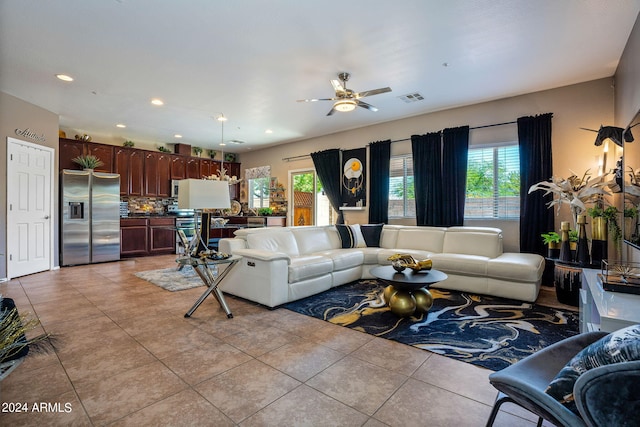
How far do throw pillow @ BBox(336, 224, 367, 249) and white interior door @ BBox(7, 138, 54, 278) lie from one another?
5168mm

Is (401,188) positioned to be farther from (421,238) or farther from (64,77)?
(64,77)

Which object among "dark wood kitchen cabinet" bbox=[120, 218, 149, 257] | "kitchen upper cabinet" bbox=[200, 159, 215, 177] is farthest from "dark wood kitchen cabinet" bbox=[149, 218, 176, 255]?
"kitchen upper cabinet" bbox=[200, 159, 215, 177]

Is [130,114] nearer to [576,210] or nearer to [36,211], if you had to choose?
[36,211]

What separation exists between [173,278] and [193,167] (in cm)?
440

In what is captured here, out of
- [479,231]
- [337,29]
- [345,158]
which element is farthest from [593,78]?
[345,158]

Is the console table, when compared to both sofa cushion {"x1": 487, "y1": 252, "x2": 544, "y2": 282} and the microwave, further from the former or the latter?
the microwave

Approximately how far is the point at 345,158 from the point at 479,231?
324 centimetres

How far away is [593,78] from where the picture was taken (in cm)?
408

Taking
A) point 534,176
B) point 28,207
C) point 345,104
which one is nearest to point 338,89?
point 345,104

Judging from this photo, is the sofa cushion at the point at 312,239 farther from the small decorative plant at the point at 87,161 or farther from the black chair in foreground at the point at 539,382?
the small decorative plant at the point at 87,161

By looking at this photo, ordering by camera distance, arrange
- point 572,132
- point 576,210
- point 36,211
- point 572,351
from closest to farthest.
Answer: point 572,351 < point 576,210 < point 572,132 < point 36,211

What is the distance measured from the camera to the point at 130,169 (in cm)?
739

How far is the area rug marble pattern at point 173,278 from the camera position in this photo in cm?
443

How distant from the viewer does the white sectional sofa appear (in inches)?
139
